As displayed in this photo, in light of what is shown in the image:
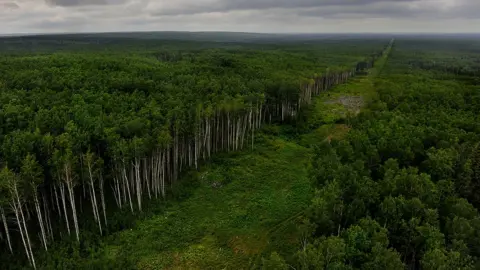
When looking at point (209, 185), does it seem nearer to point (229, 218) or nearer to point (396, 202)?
point (229, 218)

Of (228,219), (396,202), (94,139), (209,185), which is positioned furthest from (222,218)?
(396,202)

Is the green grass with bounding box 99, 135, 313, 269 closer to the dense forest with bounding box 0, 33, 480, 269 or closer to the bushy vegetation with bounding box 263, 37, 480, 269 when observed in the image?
the dense forest with bounding box 0, 33, 480, 269

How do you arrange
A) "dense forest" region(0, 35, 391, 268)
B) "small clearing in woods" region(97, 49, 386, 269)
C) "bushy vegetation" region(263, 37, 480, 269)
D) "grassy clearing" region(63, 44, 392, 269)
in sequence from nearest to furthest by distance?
"bushy vegetation" region(263, 37, 480, 269), "dense forest" region(0, 35, 391, 268), "grassy clearing" region(63, 44, 392, 269), "small clearing in woods" region(97, 49, 386, 269)

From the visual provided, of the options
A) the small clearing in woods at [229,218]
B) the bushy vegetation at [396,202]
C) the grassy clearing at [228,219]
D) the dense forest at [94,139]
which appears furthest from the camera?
the small clearing in woods at [229,218]

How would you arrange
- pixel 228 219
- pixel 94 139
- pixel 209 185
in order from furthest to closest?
pixel 209 185 < pixel 228 219 < pixel 94 139

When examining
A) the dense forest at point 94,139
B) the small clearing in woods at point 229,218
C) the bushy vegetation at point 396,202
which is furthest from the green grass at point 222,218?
the bushy vegetation at point 396,202

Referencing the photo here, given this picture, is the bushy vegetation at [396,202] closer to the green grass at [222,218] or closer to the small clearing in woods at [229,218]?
the small clearing in woods at [229,218]

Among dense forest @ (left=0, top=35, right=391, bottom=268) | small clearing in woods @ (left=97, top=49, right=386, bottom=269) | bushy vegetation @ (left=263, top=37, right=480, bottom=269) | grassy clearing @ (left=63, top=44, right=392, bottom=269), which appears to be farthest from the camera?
small clearing in woods @ (left=97, top=49, right=386, bottom=269)

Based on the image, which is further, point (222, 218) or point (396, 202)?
point (222, 218)

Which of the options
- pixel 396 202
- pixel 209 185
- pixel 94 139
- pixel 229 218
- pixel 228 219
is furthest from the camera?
pixel 209 185

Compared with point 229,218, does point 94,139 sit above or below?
above

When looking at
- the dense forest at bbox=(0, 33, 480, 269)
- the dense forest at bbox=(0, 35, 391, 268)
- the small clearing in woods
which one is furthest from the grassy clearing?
the dense forest at bbox=(0, 35, 391, 268)

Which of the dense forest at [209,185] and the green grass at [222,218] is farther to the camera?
the green grass at [222,218]
